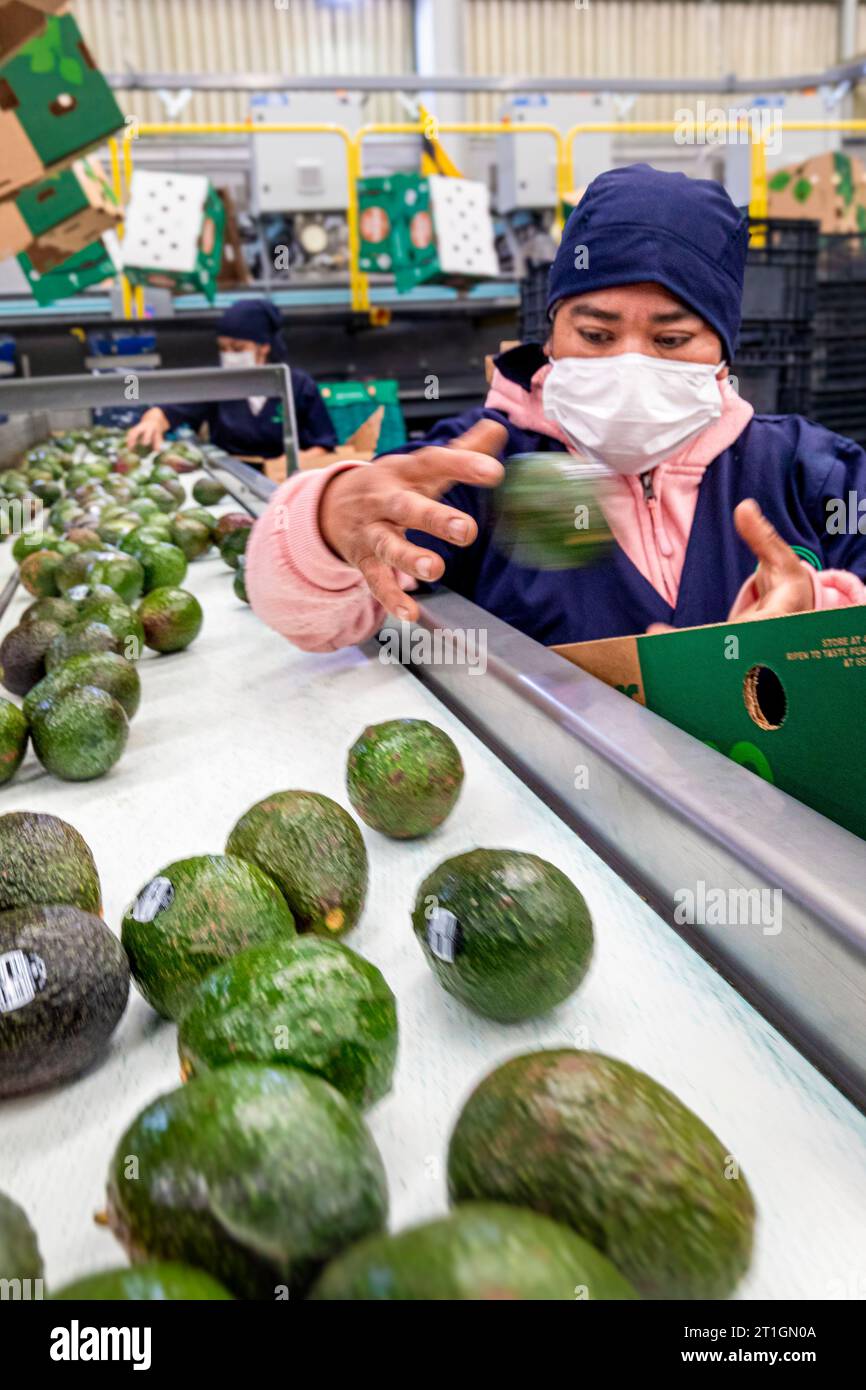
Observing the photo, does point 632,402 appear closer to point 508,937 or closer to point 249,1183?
point 508,937

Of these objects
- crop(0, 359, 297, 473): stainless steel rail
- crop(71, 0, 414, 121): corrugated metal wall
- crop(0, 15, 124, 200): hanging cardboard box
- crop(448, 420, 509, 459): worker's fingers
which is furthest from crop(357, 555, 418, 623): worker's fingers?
crop(71, 0, 414, 121): corrugated metal wall

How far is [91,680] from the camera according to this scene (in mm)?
1708

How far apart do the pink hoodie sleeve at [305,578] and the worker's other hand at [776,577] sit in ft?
2.59

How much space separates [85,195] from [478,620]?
3.72m

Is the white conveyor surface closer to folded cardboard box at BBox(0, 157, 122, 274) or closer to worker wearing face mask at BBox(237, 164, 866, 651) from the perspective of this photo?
worker wearing face mask at BBox(237, 164, 866, 651)

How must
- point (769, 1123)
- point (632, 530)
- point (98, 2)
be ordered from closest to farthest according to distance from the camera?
point (769, 1123)
point (632, 530)
point (98, 2)

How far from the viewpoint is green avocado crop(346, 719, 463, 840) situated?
131cm

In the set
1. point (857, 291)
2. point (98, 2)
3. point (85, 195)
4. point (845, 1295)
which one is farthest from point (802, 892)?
point (98, 2)

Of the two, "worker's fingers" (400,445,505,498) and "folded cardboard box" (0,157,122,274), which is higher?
"folded cardboard box" (0,157,122,274)

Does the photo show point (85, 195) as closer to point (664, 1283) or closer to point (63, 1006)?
point (63, 1006)

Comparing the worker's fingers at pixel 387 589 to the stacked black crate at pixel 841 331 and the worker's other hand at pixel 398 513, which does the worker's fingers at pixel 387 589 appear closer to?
the worker's other hand at pixel 398 513

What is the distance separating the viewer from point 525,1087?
2.32 feet

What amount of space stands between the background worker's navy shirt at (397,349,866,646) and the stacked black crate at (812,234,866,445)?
18.2 feet

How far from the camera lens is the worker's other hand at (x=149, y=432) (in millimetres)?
5797
